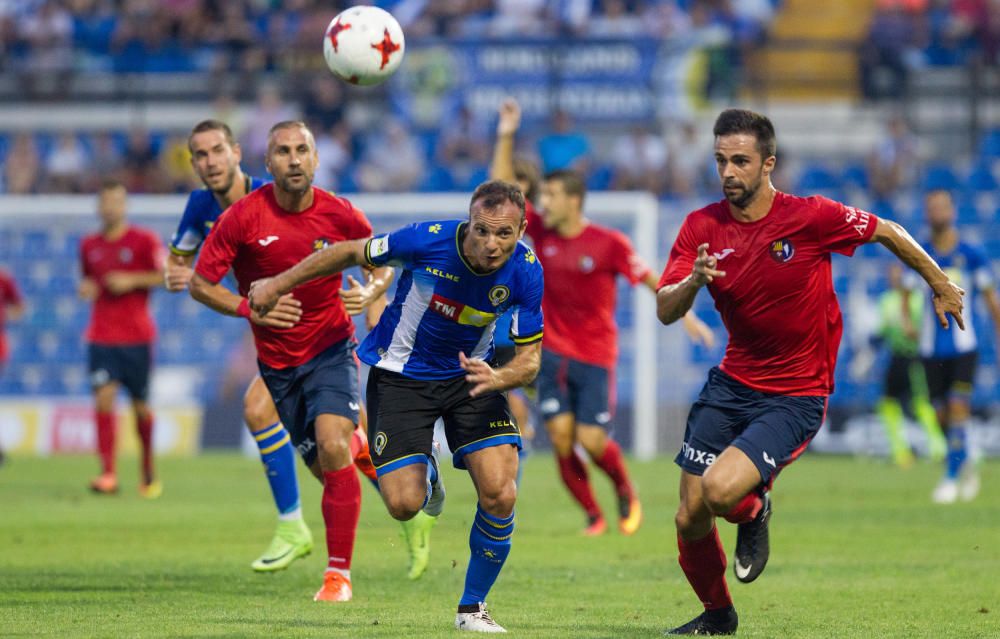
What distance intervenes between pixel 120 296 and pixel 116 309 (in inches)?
5.8

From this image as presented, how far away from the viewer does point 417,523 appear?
30.8 feet

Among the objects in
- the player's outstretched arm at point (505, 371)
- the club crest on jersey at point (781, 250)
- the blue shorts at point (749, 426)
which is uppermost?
the club crest on jersey at point (781, 250)

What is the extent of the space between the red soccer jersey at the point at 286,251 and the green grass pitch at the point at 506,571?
147 cm

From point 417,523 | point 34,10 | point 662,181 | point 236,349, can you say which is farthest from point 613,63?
point 417,523

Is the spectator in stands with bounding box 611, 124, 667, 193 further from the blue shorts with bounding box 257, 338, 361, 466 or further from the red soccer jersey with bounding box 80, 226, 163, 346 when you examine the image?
the blue shorts with bounding box 257, 338, 361, 466

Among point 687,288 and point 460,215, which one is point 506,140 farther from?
point 460,215

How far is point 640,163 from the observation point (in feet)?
78.8

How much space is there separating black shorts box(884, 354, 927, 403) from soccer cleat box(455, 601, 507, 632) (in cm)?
1335

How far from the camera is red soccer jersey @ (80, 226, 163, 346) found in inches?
626

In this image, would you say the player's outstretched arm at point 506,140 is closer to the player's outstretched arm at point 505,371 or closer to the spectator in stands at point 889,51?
the player's outstretched arm at point 505,371

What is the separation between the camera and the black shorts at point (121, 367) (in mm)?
15891

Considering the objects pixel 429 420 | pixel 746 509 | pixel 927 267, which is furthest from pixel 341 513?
pixel 927 267

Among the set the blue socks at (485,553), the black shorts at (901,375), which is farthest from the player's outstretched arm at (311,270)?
the black shorts at (901,375)

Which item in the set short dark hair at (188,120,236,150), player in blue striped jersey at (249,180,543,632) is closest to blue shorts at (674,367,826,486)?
player in blue striped jersey at (249,180,543,632)
